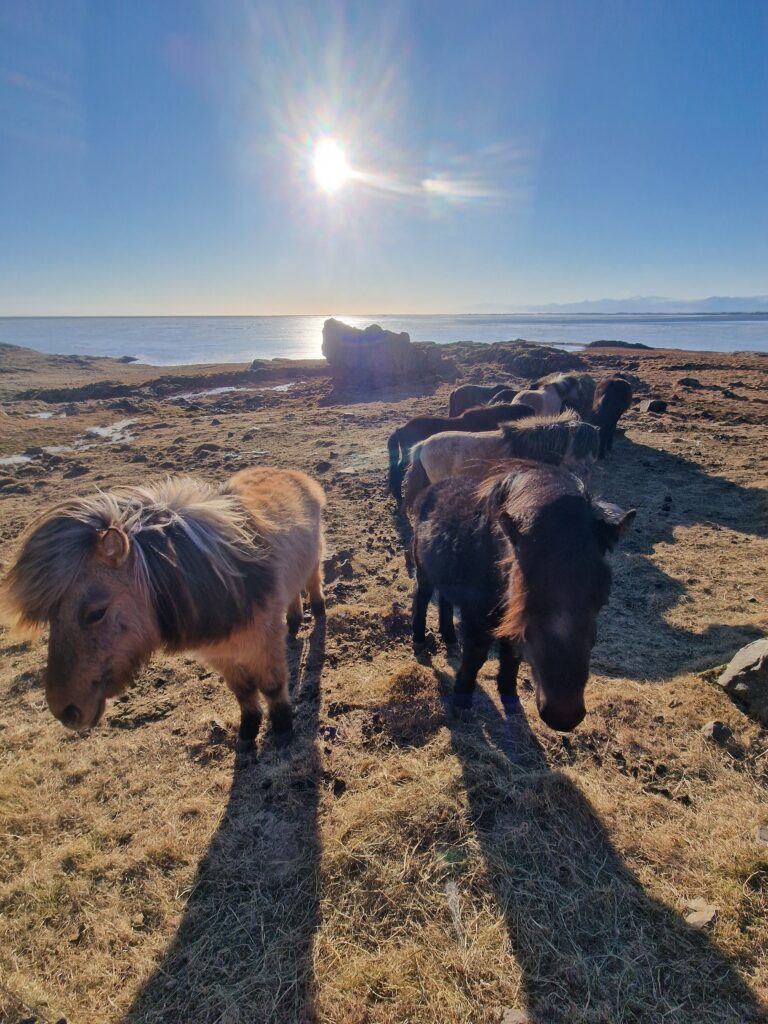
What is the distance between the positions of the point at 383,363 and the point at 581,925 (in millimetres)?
30413

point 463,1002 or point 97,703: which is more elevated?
point 97,703

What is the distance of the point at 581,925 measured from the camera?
2232 millimetres

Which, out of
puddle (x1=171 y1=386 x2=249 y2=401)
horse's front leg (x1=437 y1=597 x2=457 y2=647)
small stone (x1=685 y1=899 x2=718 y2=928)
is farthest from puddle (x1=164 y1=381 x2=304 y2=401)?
small stone (x1=685 y1=899 x2=718 y2=928)

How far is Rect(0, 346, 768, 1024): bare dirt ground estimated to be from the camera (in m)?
2.04

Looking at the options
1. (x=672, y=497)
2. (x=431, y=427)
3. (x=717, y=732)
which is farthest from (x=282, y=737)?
(x=672, y=497)

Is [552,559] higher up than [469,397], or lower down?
higher up

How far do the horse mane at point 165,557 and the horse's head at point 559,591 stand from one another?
5.77ft

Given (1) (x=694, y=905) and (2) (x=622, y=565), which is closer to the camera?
(1) (x=694, y=905)

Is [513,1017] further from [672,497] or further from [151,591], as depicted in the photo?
[672,497]

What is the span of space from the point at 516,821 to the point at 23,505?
435 inches

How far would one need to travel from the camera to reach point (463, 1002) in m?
1.96

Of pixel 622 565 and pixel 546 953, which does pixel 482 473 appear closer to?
pixel 546 953

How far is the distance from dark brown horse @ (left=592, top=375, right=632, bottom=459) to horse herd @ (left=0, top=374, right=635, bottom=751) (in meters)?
9.94

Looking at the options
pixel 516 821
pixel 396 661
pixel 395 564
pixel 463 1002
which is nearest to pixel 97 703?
pixel 463 1002
